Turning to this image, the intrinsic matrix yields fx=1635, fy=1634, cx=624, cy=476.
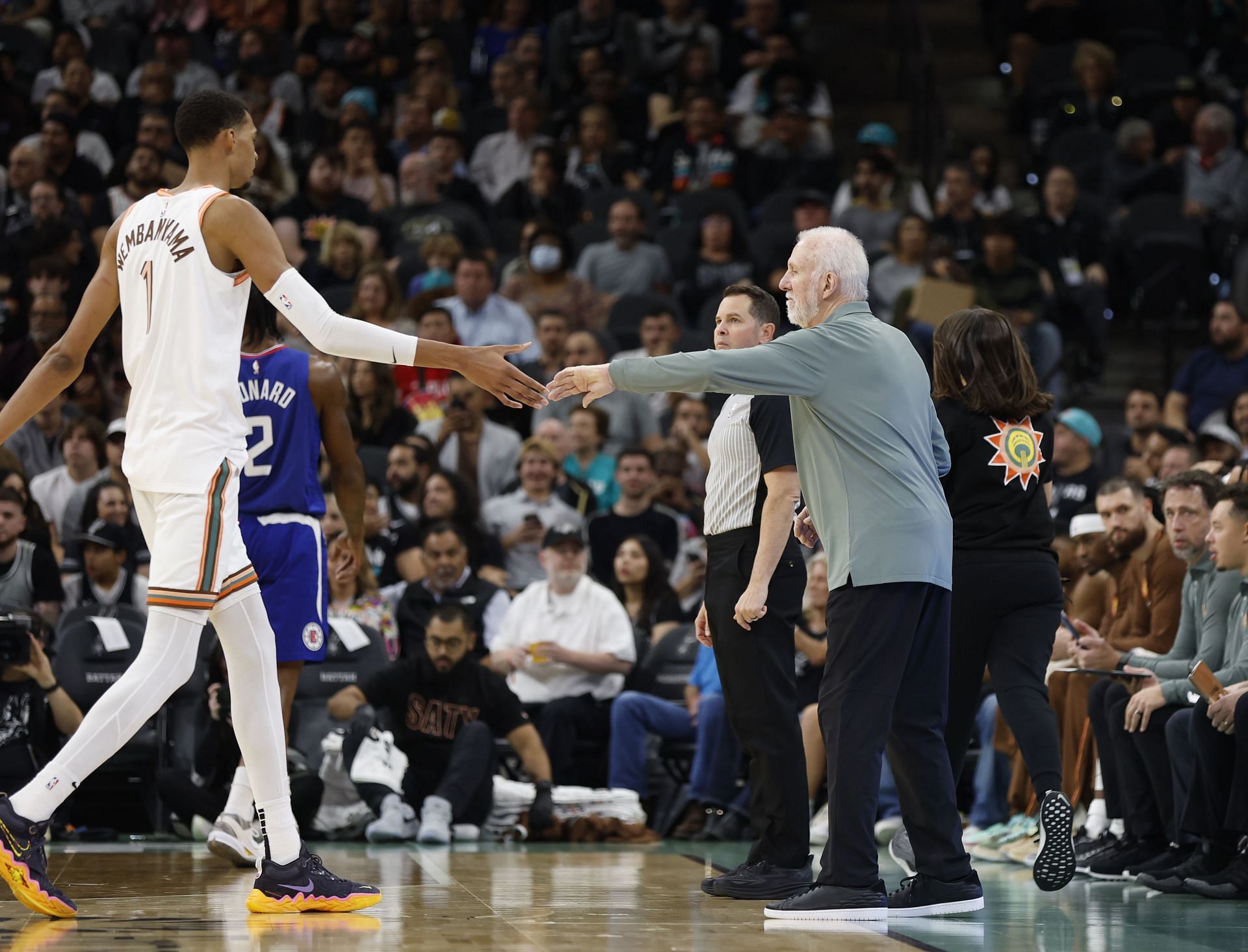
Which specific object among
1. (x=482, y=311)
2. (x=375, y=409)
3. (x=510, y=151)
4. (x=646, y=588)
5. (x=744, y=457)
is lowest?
(x=646, y=588)

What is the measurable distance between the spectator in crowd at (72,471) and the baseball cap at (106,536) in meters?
1.02

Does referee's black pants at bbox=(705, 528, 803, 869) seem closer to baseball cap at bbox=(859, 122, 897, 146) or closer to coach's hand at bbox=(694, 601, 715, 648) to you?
coach's hand at bbox=(694, 601, 715, 648)

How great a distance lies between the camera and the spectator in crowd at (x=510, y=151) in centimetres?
1412

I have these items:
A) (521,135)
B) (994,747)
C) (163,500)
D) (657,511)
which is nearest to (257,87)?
(521,135)

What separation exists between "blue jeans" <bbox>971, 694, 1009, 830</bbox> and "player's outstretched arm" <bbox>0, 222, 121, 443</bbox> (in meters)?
4.84

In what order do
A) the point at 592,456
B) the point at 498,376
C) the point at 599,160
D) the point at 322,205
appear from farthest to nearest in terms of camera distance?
the point at 599,160 < the point at 322,205 < the point at 592,456 < the point at 498,376

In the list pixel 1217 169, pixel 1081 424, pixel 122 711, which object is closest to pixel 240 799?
pixel 122 711

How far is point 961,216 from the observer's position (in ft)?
42.5

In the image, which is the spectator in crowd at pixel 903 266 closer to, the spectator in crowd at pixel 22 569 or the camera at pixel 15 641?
the spectator in crowd at pixel 22 569

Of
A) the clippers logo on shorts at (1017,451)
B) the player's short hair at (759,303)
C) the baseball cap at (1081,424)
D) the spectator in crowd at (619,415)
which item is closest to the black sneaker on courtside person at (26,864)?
the player's short hair at (759,303)

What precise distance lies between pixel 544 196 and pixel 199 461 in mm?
9374

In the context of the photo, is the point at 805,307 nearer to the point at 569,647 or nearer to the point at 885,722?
the point at 885,722

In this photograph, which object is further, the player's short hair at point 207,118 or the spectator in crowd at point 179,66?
the spectator in crowd at point 179,66

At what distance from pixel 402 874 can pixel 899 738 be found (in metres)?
2.00
